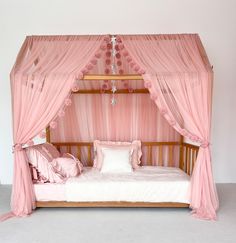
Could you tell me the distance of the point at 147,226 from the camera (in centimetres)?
268

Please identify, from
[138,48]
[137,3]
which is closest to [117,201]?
[138,48]

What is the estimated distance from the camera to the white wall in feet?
13.5

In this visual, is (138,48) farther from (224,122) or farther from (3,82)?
(3,82)

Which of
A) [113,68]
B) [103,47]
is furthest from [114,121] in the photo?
[103,47]

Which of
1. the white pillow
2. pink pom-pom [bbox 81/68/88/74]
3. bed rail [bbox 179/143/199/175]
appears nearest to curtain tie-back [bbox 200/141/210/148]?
bed rail [bbox 179/143/199/175]

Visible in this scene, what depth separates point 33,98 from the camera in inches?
113

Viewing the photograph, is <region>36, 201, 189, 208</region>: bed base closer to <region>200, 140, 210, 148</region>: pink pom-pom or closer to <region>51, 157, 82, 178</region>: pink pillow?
<region>51, 157, 82, 178</region>: pink pillow

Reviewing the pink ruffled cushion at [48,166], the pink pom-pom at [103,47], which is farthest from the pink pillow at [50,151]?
the pink pom-pom at [103,47]

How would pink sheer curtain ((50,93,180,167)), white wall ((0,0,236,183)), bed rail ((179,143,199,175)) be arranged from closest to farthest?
bed rail ((179,143,199,175)), pink sheer curtain ((50,93,180,167)), white wall ((0,0,236,183))

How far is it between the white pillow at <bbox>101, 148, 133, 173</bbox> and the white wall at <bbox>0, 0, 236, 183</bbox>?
1951 millimetres

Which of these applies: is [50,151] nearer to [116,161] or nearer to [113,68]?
[116,161]

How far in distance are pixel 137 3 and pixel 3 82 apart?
2574 millimetres

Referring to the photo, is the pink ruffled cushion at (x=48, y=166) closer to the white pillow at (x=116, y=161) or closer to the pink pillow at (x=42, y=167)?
the pink pillow at (x=42, y=167)

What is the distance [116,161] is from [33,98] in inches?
55.3
